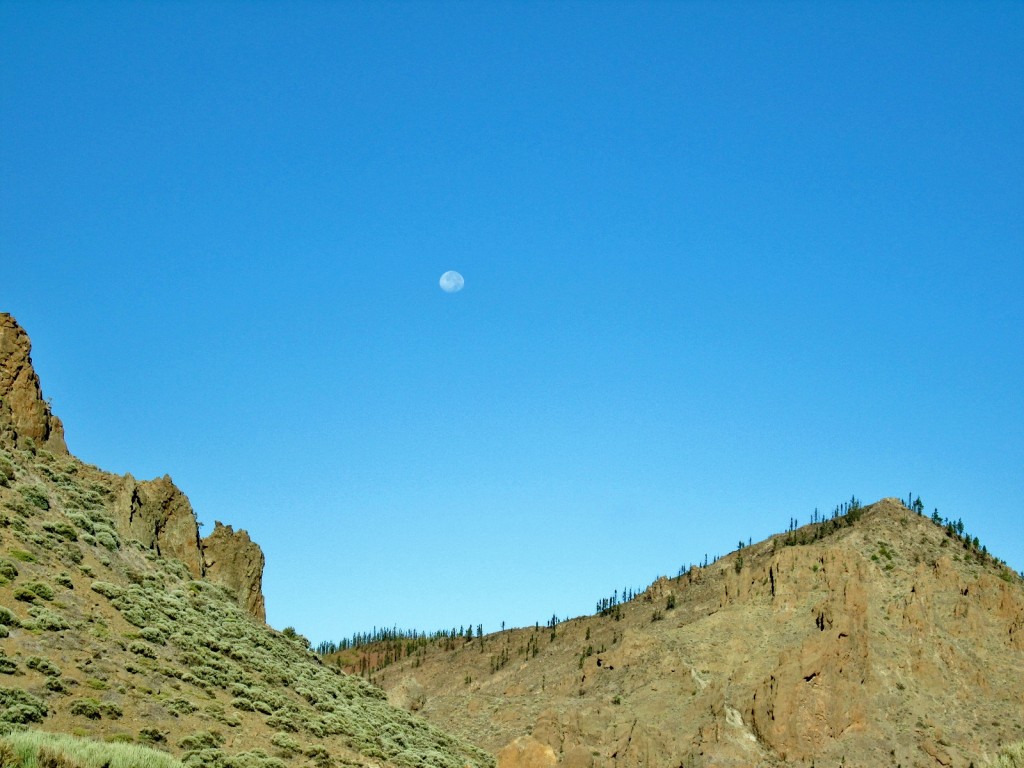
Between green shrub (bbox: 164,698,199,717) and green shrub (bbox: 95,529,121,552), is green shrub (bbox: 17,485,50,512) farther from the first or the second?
green shrub (bbox: 164,698,199,717)

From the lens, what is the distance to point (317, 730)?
141ft

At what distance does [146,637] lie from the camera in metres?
39.9

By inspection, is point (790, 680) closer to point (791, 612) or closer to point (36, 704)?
point (791, 612)

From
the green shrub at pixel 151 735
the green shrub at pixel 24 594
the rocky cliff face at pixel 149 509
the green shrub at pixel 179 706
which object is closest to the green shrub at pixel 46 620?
the green shrub at pixel 24 594

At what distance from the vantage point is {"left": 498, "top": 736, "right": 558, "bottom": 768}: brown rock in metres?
62.3

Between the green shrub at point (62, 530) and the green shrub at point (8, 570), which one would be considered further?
the green shrub at point (62, 530)

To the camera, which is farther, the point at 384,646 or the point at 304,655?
the point at 384,646

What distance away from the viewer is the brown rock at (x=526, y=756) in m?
62.3

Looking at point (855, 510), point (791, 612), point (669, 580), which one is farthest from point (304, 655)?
point (855, 510)

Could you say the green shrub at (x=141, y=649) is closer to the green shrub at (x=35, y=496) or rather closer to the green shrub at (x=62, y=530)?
the green shrub at (x=62, y=530)

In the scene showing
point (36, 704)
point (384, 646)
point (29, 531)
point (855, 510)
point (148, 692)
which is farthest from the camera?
point (384, 646)

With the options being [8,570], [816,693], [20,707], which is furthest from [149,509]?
[816,693]

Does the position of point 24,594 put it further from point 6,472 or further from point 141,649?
point 6,472

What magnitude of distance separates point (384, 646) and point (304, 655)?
331ft
